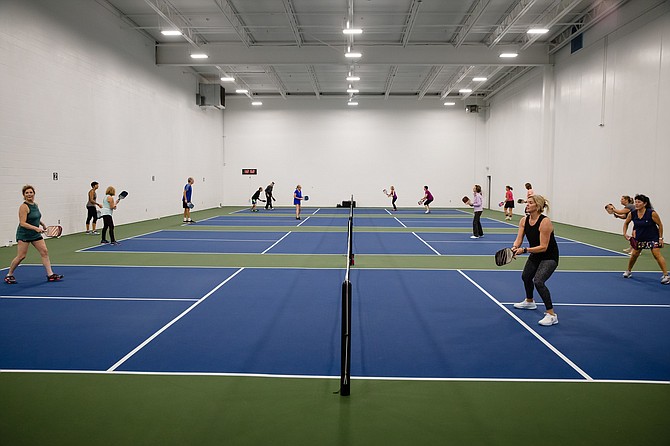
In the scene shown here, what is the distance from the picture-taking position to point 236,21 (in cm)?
2295

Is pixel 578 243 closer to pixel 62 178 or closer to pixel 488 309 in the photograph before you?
pixel 488 309

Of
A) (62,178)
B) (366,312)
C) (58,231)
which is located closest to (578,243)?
(366,312)

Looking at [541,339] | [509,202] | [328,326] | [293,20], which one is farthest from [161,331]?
[509,202]

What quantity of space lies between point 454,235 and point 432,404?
1563cm

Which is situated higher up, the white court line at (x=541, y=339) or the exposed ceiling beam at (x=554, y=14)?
the exposed ceiling beam at (x=554, y=14)

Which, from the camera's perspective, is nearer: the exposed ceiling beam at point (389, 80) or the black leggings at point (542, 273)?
the black leggings at point (542, 273)

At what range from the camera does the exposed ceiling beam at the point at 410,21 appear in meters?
20.7

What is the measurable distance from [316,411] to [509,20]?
21.7 m

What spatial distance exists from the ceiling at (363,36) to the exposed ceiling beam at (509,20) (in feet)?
0.17

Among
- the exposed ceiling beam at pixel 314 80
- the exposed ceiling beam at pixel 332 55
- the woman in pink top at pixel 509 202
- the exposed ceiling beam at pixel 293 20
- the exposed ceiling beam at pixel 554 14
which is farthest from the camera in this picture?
the exposed ceiling beam at pixel 314 80

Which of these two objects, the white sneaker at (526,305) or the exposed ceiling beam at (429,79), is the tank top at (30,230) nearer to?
the white sneaker at (526,305)

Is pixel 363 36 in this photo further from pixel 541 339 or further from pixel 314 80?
pixel 541 339

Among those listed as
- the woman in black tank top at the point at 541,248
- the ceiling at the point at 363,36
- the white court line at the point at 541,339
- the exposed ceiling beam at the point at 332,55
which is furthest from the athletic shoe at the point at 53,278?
the exposed ceiling beam at the point at 332,55

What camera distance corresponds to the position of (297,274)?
11383 millimetres
